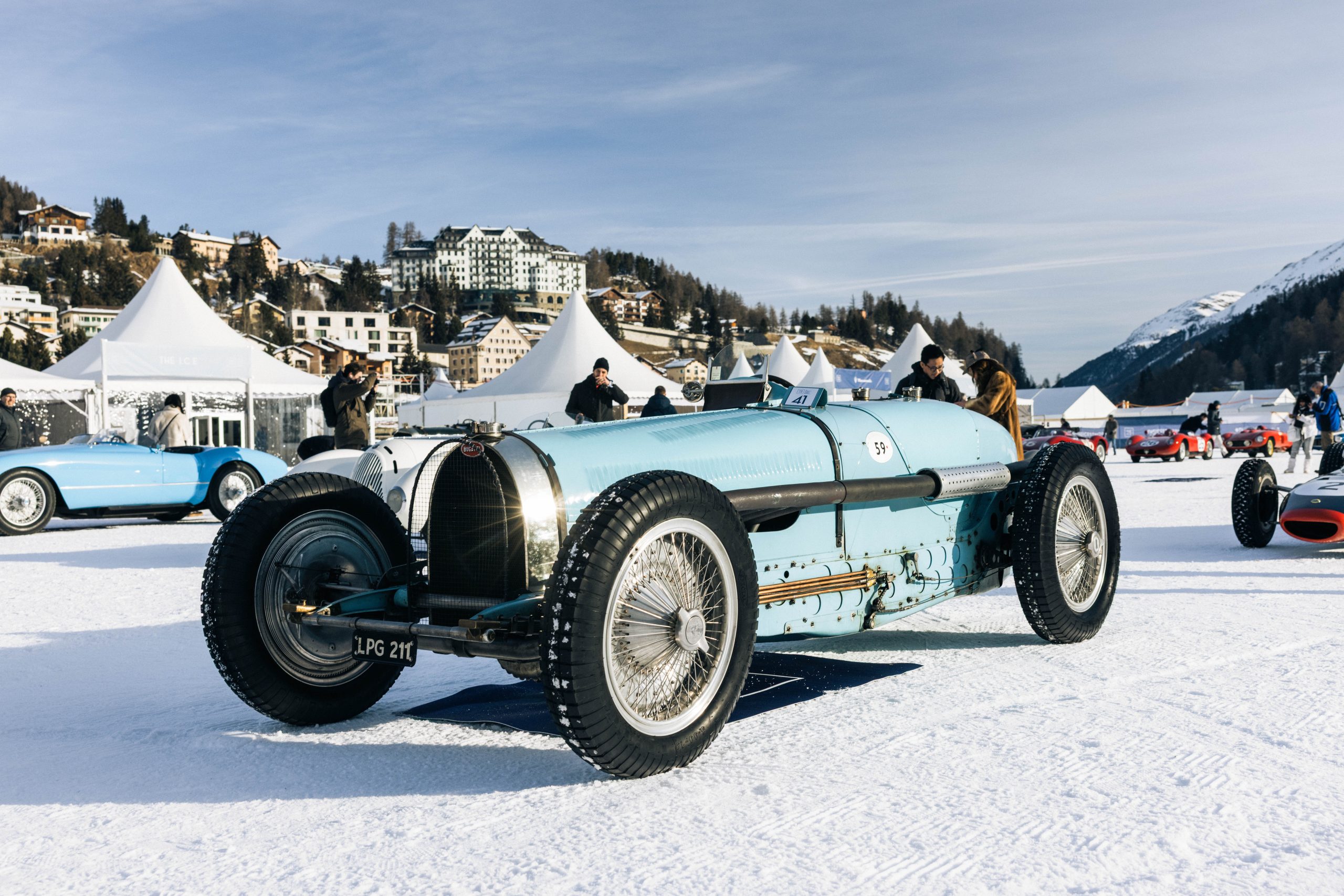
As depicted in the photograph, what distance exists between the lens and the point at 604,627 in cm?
304

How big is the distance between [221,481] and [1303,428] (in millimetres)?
20319

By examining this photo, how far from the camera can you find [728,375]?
5.61 metres

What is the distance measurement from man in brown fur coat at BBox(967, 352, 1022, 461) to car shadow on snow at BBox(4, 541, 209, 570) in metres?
6.69

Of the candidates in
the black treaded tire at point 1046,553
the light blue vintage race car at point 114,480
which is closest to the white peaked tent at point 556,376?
the light blue vintage race car at point 114,480

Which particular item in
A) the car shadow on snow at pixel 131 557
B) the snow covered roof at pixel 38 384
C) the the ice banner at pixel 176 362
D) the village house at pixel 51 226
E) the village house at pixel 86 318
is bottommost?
the car shadow on snow at pixel 131 557

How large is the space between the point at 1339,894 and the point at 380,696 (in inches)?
132

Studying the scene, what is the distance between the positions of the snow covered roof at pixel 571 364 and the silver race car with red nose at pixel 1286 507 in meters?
16.4

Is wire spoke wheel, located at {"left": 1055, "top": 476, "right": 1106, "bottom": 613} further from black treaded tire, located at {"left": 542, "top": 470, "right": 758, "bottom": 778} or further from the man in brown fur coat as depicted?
black treaded tire, located at {"left": 542, "top": 470, "right": 758, "bottom": 778}

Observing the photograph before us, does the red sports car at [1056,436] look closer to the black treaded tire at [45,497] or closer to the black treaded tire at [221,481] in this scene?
the black treaded tire at [221,481]

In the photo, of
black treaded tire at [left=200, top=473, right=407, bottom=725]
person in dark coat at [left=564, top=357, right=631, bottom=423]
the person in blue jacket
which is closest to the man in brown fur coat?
black treaded tire at [left=200, top=473, right=407, bottom=725]

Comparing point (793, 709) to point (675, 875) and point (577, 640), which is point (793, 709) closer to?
point (577, 640)

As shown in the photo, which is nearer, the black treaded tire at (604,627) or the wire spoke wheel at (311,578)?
the black treaded tire at (604,627)

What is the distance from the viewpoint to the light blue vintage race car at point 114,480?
12383mm

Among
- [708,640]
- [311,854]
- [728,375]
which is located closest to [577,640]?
[708,640]
